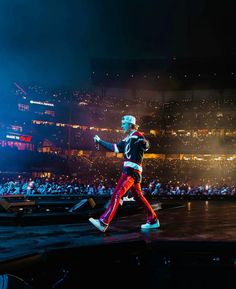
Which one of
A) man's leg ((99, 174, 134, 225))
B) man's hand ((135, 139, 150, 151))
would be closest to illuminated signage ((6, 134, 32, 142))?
man's hand ((135, 139, 150, 151))

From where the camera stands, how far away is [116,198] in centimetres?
514

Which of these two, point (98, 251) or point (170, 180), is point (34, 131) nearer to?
point (170, 180)

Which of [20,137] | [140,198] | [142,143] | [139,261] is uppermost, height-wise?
[20,137]

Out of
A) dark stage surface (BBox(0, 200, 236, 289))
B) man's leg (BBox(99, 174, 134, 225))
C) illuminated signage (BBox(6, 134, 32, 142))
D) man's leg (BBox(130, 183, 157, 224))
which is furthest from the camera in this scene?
illuminated signage (BBox(6, 134, 32, 142))

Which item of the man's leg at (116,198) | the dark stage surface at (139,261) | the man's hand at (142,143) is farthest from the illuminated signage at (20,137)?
the dark stage surface at (139,261)

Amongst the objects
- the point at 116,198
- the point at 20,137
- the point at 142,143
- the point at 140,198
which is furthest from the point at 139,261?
the point at 20,137

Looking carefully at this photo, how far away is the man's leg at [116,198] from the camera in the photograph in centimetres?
513

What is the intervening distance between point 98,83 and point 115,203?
43716mm

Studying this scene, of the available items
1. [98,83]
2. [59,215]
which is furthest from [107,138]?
[59,215]

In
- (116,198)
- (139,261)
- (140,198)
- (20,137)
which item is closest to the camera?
(139,261)

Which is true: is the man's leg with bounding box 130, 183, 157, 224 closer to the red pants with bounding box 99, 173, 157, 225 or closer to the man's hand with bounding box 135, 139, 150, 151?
the red pants with bounding box 99, 173, 157, 225

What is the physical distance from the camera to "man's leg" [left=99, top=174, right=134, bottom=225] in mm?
5129

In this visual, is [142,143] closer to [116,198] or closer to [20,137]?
[116,198]

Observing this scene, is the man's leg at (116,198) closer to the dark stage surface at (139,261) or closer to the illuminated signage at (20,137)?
the dark stage surface at (139,261)
